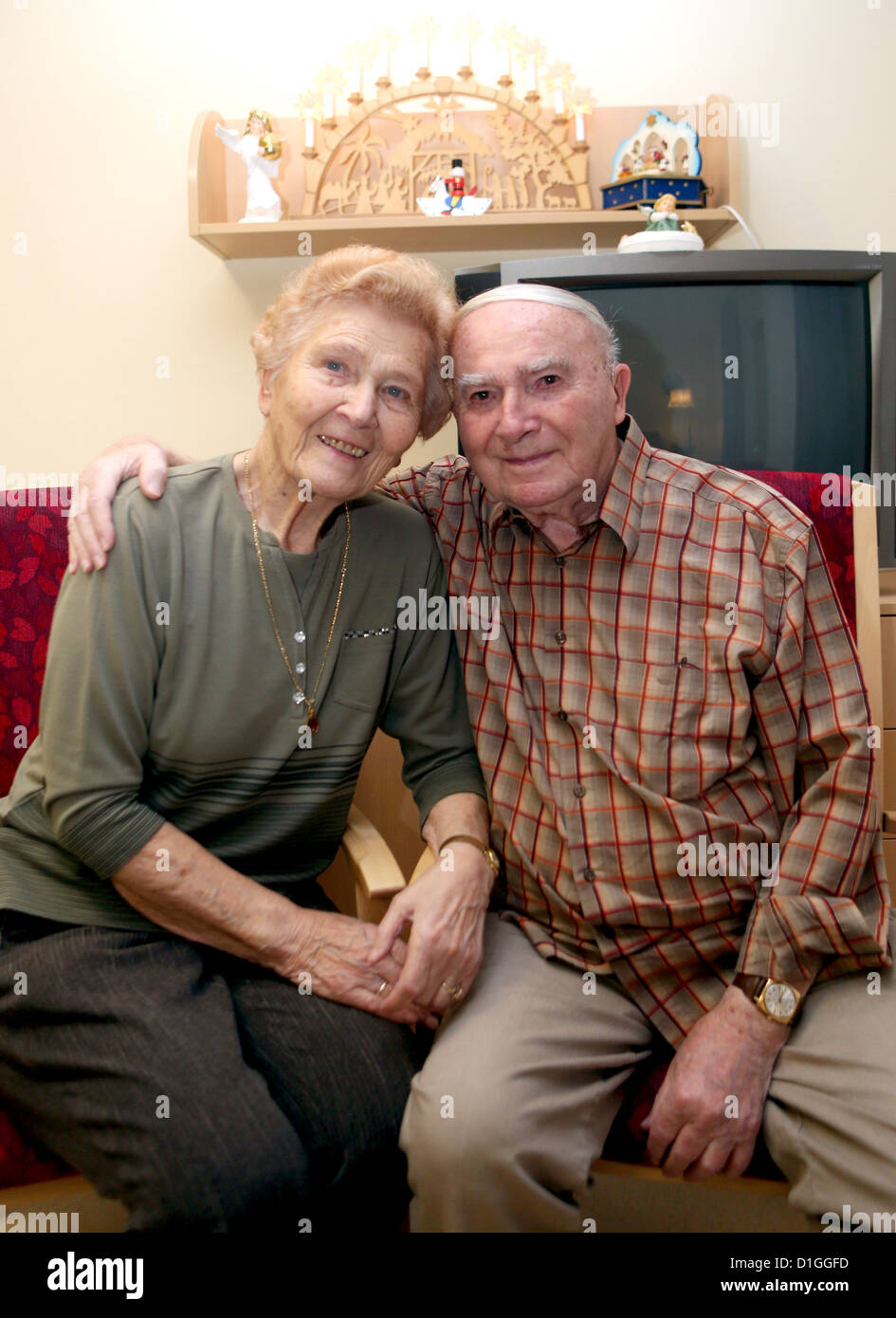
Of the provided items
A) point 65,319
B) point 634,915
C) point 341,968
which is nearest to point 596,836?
point 634,915

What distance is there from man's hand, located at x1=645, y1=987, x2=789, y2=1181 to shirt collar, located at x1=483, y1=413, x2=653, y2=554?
0.57m

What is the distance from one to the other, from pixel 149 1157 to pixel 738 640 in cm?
85

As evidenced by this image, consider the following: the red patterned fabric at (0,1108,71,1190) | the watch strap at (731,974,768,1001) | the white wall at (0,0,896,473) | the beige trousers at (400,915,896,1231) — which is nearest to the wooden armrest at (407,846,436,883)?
the beige trousers at (400,915,896,1231)

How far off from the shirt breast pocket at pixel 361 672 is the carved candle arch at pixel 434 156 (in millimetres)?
A: 1460

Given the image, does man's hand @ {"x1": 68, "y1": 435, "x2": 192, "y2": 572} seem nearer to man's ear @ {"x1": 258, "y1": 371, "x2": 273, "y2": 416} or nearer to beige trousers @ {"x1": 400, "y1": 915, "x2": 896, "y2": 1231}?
man's ear @ {"x1": 258, "y1": 371, "x2": 273, "y2": 416}

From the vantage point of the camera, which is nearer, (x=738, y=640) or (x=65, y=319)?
(x=738, y=640)

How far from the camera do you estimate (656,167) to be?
231 cm

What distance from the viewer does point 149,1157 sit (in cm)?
100

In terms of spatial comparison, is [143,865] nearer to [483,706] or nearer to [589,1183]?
[483,706]

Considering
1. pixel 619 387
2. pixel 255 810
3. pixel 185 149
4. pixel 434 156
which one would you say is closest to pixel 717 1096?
pixel 255 810

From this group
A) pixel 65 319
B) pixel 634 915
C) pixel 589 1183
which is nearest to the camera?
pixel 589 1183

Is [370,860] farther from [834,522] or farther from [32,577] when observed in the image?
[834,522]

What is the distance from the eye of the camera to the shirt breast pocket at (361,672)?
1.30m
